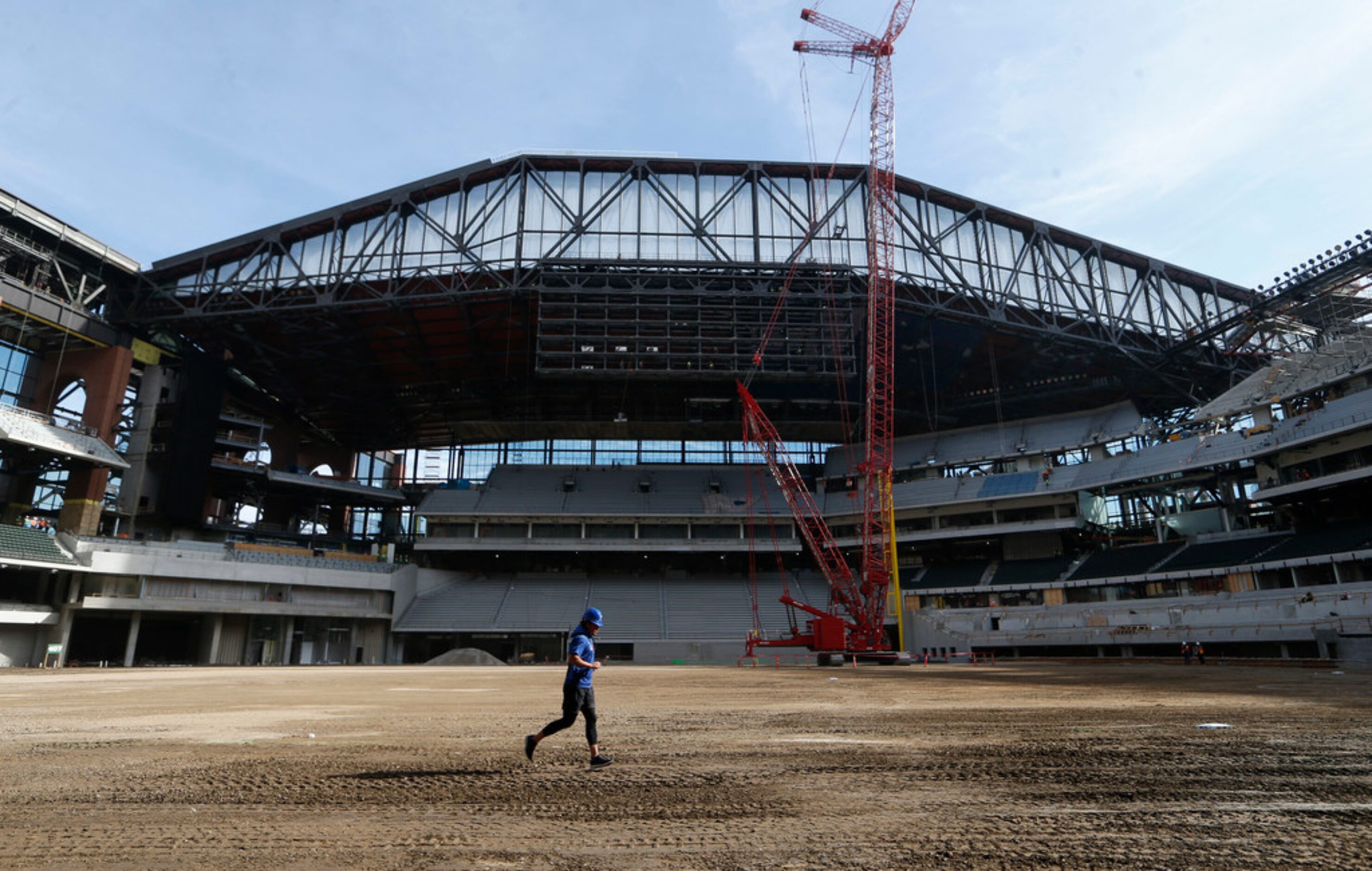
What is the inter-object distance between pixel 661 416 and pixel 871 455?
2226 cm

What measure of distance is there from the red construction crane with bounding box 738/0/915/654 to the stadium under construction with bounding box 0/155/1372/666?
1788mm

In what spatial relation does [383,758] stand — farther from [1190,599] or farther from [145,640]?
[145,640]

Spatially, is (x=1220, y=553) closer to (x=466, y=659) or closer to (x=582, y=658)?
(x=466, y=659)

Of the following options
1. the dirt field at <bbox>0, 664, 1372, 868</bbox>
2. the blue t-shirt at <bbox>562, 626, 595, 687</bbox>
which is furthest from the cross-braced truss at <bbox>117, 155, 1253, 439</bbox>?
the blue t-shirt at <bbox>562, 626, 595, 687</bbox>

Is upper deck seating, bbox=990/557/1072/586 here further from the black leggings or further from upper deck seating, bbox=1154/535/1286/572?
the black leggings

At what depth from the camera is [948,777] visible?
7.07m

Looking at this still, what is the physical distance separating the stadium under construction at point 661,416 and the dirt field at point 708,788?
36.2 meters

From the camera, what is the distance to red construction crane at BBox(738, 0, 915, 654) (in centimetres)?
4969

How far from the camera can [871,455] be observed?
185ft

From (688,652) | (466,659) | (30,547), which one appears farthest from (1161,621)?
(30,547)

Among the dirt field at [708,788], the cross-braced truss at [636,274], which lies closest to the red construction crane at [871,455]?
the cross-braced truss at [636,274]

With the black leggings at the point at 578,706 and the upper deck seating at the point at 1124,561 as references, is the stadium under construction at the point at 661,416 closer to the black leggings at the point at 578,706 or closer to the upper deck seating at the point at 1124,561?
the upper deck seating at the point at 1124,561

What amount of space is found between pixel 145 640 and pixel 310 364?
23443mm

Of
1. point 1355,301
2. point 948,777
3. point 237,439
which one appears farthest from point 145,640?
point 1355,301
